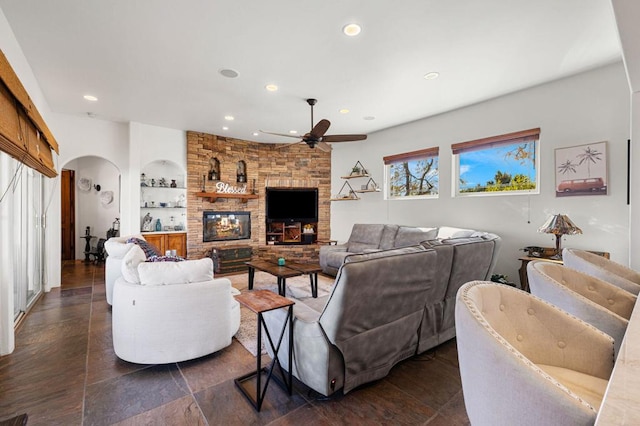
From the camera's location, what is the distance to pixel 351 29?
8.48 ft

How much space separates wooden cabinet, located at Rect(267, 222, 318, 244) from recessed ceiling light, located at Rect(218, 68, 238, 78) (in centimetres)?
393

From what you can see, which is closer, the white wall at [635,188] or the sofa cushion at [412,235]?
the white wall at [635,188]

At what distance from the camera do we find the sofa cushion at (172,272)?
2.34m

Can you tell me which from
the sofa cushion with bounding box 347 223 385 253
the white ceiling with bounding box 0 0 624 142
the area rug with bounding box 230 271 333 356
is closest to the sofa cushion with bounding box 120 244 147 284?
the area rug with bounding box 230 271 333 356

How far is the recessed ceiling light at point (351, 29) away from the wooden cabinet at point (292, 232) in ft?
15.6

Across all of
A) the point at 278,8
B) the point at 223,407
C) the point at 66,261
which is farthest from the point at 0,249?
the point at 66,261

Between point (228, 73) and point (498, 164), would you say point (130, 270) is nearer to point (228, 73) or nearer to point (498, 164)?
point (228, 73)

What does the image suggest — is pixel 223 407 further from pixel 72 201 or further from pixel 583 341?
pixel 72 201

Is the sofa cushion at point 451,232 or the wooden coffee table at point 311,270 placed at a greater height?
the sofa cushion at point 451,232

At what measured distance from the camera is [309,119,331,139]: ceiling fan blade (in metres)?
3.67

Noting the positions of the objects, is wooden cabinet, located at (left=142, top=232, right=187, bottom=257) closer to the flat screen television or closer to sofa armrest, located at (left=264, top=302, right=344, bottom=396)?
the flat screen television

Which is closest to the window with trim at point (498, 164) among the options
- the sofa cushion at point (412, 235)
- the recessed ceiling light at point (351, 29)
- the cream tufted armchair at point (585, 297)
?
the sofa cushion at point (412, 235)

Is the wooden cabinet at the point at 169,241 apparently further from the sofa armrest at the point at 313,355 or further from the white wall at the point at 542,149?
the sofa armrest at the point at 313,355

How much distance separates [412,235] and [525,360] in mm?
4366
